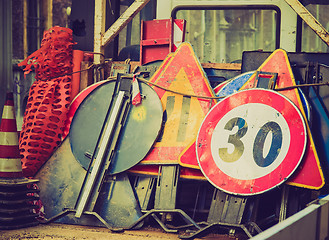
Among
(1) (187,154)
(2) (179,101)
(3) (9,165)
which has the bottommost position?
(3) (9,165)

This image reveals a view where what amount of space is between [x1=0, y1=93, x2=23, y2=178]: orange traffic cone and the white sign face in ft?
6.82

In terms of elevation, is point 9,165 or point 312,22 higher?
point 312,22

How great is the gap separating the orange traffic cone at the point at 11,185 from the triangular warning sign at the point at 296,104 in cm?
253

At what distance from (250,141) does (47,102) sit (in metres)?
2.69

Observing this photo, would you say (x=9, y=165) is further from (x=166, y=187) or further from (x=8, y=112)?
(x=166, y=187)

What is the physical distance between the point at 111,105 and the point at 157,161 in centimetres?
98

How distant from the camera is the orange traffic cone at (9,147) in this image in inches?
239

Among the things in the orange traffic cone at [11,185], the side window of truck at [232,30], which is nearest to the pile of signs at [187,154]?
the orange traffic cone at [11,185]

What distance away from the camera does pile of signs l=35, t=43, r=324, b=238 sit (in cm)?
561

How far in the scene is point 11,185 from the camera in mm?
5906

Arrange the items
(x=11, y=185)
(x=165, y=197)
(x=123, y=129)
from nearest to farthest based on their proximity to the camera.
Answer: (x=11, y=185) < (x=165, y=197) < (x=123, y=129)

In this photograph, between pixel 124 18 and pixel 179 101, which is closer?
pixel 179 101

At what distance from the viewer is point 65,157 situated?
6.73 m

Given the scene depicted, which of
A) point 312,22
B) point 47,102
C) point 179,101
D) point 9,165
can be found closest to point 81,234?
point 9,165
